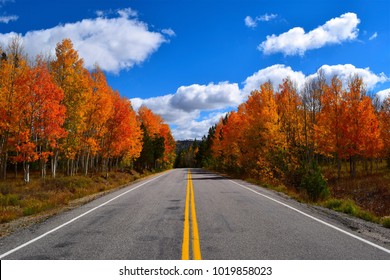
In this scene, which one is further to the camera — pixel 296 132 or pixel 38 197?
pixel 296 132

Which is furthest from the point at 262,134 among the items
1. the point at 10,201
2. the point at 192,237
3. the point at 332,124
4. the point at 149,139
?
the point at 149,139

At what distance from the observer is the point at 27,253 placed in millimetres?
6191

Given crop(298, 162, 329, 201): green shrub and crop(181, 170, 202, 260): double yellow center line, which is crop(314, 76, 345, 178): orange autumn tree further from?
crop(181, 170, 202, 260): double yellow center line

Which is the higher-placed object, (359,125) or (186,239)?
(359,125)

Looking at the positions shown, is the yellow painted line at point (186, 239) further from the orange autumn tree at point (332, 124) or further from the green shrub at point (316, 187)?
the orange autumn tree at point (332, 124)

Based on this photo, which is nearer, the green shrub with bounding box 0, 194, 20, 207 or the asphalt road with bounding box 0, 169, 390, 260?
the asphalt road with bounding box 0, 169, 390, 260

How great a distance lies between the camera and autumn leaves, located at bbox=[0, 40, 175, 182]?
21.6m

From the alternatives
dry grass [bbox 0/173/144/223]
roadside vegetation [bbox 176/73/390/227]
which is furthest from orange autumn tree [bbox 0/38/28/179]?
roadside vegetation [bbox 176/73/390/227]

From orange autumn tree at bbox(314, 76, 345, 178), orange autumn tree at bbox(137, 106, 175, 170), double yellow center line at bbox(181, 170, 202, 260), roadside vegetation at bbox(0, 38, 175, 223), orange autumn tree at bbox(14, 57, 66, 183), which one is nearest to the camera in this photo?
double yellow center line at bbox(181, 170, 202, 260)

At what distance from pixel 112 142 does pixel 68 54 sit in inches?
390

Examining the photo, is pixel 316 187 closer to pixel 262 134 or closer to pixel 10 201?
pixel 262 134

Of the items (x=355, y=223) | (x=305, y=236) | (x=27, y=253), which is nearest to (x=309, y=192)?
(x=355, y=223)

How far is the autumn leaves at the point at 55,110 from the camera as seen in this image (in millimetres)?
21578

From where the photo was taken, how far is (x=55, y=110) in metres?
21.9
